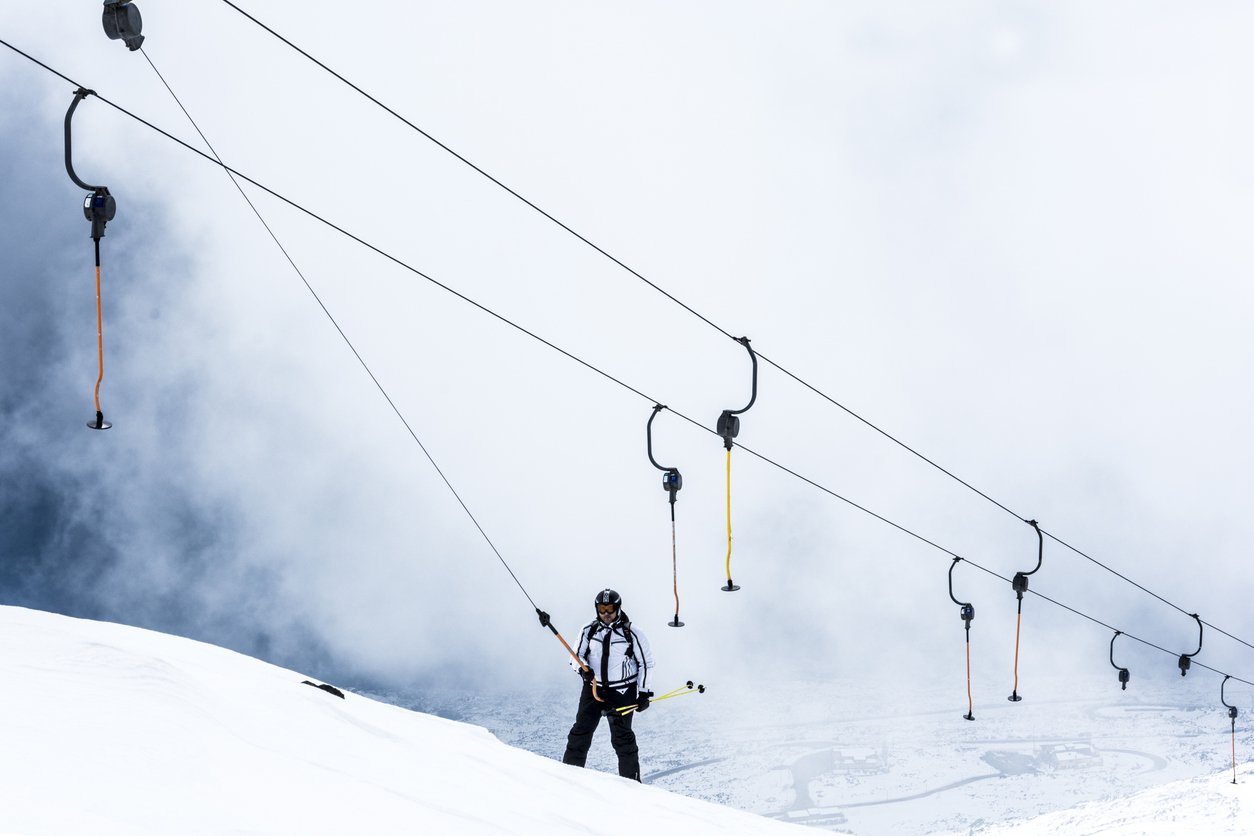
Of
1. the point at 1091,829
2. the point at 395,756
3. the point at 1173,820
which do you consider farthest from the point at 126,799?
the point at 1091,829

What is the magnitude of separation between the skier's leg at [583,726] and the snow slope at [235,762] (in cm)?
44

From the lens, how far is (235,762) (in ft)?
21.4

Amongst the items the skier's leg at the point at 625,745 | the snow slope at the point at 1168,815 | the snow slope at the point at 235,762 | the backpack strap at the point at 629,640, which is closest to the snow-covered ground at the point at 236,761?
the snow slope at the point at 235,762


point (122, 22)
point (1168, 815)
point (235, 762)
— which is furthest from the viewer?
point (1168, 815)

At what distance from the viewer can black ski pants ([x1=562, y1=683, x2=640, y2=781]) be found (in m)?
10.9

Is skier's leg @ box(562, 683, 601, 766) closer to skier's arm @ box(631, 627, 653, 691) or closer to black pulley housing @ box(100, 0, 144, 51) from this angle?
skier's arm @ box(631, 627, 653, 691)

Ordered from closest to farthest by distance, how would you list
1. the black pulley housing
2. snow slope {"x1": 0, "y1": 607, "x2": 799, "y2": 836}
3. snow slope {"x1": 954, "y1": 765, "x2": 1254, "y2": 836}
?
snow slope {"x1": 0, "y1": 607, "x2": 799, "y2": 836}, the black pulley housing, snow slope {"x1": 954, "y1": 765, "x2": 1254, "y2": 836}

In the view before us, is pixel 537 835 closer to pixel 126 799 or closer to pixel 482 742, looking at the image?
pixel 126 799

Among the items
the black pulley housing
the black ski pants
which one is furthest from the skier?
the black pulley housing

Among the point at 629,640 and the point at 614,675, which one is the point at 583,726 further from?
the point at 629,640

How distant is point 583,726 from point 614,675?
1.93ft

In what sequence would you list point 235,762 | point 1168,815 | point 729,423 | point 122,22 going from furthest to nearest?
point 1168,815 < point 729,423 < point 235,762 < point 122,22

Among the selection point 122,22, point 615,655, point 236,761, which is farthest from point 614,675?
point 122,22

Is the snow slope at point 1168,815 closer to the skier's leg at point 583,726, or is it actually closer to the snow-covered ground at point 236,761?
the skier's leg at point 583,726
